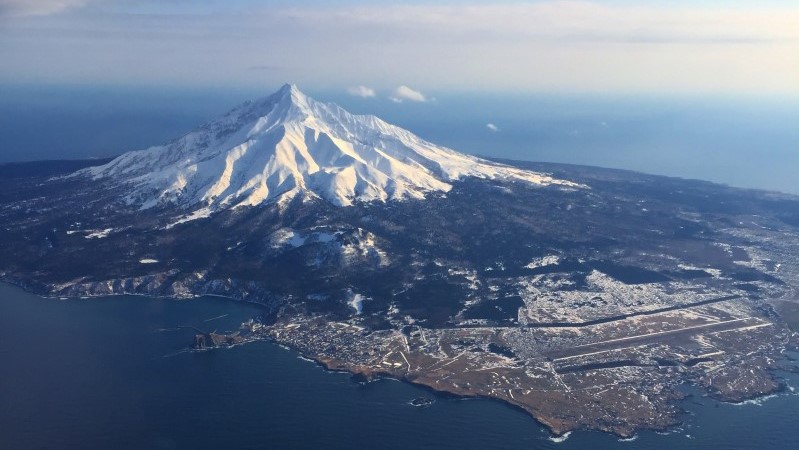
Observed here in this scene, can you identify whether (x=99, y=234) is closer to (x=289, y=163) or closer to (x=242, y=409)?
(x=289, y=163)

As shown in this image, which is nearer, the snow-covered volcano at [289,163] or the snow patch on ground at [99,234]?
the snow patch on ground at [99,234]

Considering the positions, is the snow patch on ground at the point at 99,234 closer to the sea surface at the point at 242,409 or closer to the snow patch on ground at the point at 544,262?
the sea surface at the point at 242,409

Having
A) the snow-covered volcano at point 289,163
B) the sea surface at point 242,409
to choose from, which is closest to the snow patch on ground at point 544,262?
the snow-covered volcano at point 289,163

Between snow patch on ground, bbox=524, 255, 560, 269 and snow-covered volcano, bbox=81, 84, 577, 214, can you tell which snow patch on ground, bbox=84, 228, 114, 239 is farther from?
snow patch on ground, bbox=524, 255, 560, 269

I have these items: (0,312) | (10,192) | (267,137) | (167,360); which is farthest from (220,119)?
(167,360)

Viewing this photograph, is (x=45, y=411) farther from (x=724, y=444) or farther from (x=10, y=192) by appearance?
(x=10, y=192)
